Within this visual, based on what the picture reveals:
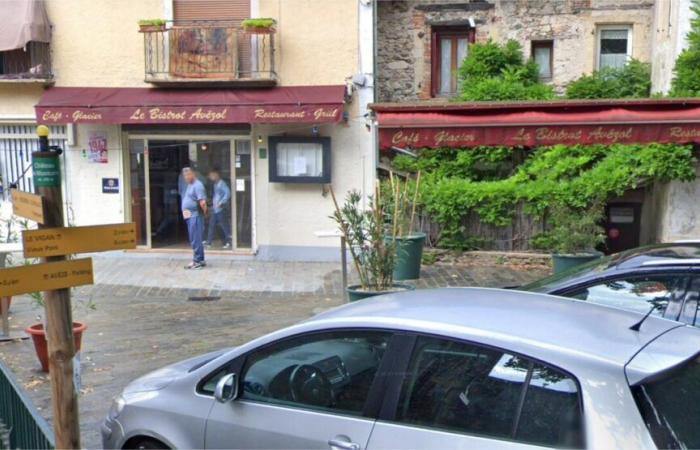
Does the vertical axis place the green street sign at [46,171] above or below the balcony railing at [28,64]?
below

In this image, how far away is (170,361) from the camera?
302 inches

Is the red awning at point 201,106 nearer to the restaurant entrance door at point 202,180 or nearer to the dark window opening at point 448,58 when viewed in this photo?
the restaurant entrance door at point 202,180

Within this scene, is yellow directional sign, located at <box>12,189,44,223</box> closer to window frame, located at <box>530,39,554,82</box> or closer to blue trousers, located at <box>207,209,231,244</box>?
blue trousers, located at <box>207,209,231,244</box>

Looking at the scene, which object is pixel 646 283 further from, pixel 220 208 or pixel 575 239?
pixel 220 208

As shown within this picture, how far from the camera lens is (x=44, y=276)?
11.7ft

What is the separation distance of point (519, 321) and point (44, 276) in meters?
2.25

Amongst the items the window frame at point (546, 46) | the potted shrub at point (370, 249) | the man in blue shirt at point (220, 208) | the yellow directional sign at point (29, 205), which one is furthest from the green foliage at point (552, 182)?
the yellow directional sign at point (29, 205)

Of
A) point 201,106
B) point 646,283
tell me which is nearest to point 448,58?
point 201,106

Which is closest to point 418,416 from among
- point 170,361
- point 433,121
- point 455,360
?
point 455,360

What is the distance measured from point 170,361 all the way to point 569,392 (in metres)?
5.57

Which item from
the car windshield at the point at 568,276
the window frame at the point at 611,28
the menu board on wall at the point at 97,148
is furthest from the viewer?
the window frame at the point at 611,28

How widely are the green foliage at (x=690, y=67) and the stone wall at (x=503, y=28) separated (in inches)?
65.9

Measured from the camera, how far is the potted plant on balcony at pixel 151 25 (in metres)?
13.7

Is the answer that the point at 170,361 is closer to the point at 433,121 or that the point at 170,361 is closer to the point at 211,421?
the point at 211,421
